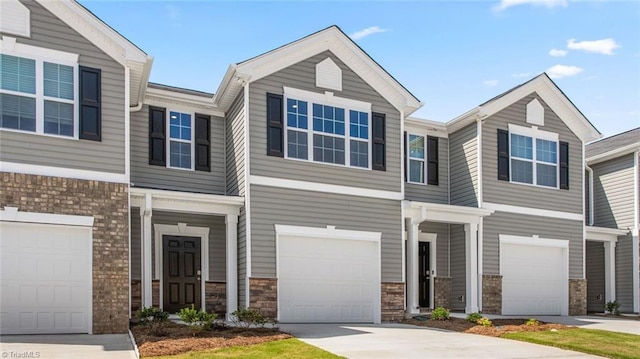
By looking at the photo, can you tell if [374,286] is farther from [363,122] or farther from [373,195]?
[363,122]

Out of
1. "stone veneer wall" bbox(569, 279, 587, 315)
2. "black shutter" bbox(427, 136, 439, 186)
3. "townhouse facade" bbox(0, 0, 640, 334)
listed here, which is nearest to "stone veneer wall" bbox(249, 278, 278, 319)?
"townhouse facade" bbox(0, 0, 640, 334)

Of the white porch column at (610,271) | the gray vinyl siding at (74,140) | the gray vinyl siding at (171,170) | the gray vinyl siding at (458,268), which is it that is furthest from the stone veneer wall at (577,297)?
the gray vinyl siding at (74,140)

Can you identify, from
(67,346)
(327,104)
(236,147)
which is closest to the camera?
(67,346)

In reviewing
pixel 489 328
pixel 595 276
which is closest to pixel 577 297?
pixel 595 276

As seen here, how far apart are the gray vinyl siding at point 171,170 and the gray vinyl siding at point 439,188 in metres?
5.80

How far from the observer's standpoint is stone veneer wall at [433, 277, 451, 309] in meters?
18.6

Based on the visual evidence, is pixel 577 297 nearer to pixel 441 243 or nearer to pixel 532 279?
pixel 532 279

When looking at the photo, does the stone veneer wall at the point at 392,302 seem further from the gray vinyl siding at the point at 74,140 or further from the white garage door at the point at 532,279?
the gray vinyl siding at the point at 74,140

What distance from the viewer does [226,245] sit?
15508 millimetres

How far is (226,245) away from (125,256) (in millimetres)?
3330

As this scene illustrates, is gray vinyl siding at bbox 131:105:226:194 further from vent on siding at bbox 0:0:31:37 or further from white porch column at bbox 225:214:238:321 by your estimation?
vent on siding at bbox 0:0:31:37

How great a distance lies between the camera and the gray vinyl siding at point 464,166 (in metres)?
18.2

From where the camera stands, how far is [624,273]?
69.9ft

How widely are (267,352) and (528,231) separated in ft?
37.2
